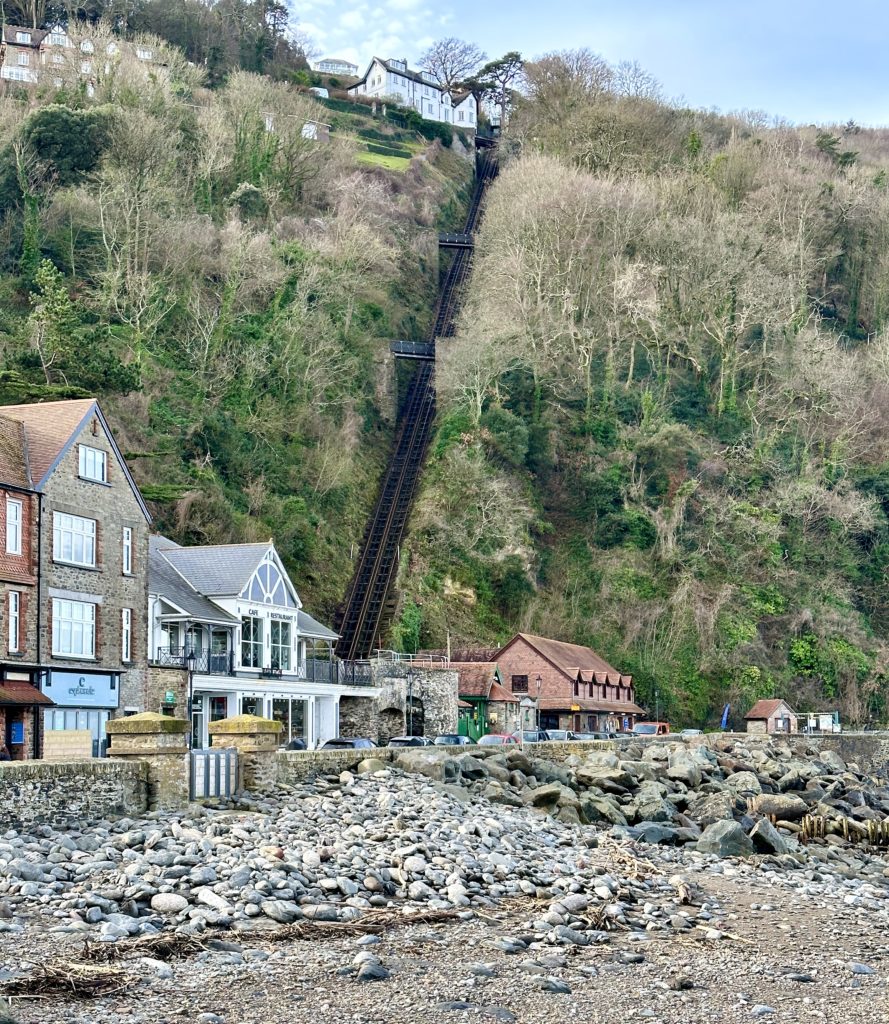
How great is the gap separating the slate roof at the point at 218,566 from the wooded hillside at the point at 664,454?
44.8 ft

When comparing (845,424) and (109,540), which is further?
(845,424)

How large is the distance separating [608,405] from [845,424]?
1286 cm

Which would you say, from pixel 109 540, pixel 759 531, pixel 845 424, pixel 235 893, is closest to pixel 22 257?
pixel 109 540

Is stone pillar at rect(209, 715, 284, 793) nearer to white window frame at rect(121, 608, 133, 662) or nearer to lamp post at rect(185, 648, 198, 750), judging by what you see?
white window frame at rect(121, 608, 133, 662)

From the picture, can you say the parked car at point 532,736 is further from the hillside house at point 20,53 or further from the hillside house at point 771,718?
A: the hillside house at point 20,53

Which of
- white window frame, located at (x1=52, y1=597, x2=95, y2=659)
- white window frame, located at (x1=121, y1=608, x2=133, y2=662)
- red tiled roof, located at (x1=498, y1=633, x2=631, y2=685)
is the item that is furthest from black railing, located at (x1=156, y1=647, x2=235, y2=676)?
red tiled roof, located at (x1=498, y1=633, x2=631, y2=685)

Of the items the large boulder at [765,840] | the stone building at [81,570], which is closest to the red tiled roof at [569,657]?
the stone building at [81,570]

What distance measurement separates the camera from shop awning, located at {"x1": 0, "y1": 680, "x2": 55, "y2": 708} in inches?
1230

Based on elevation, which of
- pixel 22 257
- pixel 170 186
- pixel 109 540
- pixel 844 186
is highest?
pixel 844 186

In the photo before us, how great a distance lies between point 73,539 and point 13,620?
10.8 feet

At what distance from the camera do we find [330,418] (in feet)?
216

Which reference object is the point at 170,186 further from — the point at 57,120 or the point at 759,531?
the point at 759,531

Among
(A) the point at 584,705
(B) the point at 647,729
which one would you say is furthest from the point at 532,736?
(B) the point at 647,729

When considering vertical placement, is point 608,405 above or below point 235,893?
above
